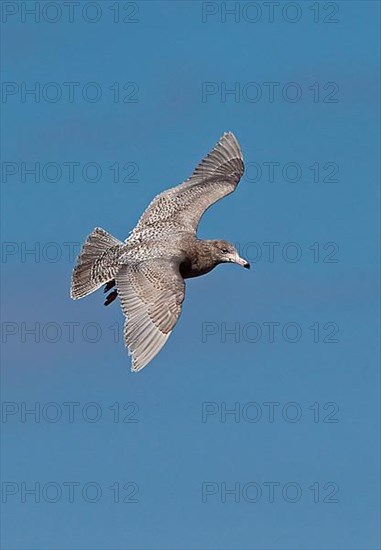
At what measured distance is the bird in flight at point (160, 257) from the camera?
25234mm

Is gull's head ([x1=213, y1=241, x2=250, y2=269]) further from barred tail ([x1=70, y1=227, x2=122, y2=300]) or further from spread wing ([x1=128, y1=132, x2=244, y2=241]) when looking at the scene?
barred tail ([x1=70, y1=227, x2=122, y2=300])

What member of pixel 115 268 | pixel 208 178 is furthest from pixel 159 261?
pixel 208 178

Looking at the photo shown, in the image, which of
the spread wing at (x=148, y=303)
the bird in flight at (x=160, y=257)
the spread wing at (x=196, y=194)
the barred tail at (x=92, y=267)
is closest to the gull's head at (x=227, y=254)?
the bird in flight at (x=160, y=257)

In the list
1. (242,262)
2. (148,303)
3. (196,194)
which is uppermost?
(196,194)

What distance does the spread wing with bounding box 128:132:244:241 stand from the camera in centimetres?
2964

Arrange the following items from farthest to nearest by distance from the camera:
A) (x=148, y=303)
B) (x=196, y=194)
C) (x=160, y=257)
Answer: (x=196, y=194) → (x=160, y=257) → (x=148, y=303)

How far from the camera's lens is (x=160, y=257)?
27172 mm

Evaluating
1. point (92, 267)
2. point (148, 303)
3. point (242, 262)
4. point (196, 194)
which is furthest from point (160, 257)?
point (196, 194)

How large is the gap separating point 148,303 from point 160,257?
165 cm

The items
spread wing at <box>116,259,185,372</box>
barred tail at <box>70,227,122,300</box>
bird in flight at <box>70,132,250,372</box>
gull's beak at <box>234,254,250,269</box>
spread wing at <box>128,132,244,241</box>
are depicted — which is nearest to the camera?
spread wing at <box>116,259,185,372</box>

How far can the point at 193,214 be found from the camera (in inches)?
1188

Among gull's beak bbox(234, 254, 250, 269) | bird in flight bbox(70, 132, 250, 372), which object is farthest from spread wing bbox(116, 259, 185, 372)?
gull's beak bbox(234, 254, 250, 269)

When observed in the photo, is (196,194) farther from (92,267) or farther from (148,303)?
(148,303)

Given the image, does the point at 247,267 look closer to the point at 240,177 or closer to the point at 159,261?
the point at 159,261
